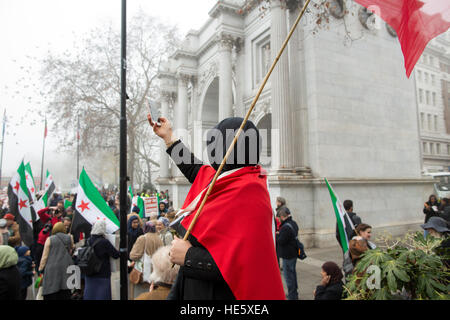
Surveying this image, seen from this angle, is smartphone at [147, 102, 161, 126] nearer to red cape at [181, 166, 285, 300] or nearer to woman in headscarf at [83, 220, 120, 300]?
red cape at [181, 166, 285, 300]

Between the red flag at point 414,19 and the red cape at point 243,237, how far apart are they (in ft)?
5.43

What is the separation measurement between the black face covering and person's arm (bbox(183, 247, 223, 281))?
58cm

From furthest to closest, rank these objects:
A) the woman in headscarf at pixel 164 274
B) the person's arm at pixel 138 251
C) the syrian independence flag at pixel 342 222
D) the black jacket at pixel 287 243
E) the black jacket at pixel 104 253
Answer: the black jacket at pixel 287 243
the person's arm at pixel 138 251
the black jacket at pixel 104 253
the syrian independence flag at pixel 342 222
the woman in headscarf at pixel 164 274

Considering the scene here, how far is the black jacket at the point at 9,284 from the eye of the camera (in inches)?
147

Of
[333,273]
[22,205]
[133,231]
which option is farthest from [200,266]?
[22,205]

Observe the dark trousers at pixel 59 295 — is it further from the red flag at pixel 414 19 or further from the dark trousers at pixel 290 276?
the red flag at pixel 414 19

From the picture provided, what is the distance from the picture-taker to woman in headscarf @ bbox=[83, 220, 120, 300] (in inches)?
194

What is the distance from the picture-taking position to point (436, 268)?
7.71 feet

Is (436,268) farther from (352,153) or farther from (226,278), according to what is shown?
(352,153)

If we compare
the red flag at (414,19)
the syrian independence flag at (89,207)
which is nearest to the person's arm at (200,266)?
the red flag at (414,19)

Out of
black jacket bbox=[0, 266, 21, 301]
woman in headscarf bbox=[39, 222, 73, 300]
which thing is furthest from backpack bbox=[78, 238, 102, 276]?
black jacket bbox=[0, 266, 21, 301]

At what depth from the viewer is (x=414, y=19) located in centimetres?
223

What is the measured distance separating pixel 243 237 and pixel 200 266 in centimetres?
29
